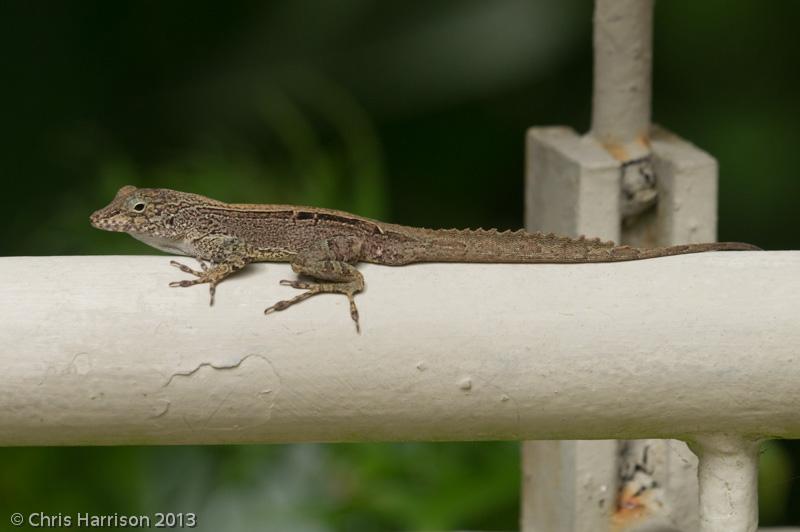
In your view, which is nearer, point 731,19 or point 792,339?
point 792,339

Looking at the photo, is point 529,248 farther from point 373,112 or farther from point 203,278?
point 373,112

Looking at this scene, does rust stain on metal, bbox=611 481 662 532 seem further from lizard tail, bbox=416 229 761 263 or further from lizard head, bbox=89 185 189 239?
lizard head, bbox=89 185 189 239

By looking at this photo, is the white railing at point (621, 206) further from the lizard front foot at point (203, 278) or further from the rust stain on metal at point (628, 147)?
the lizard front foot at point (203, 278)

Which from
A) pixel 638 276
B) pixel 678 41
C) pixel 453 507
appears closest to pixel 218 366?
pixel 638 276

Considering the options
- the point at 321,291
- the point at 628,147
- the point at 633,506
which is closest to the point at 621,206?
the point at 628,147

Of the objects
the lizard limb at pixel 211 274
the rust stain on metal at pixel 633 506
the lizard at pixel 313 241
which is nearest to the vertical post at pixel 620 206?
the rust stain on metal at pixel 633 506

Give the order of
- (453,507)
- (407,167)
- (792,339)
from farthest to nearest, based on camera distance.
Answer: (407,167), (453,507), (792,339)

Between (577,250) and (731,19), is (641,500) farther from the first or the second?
(731,19)
